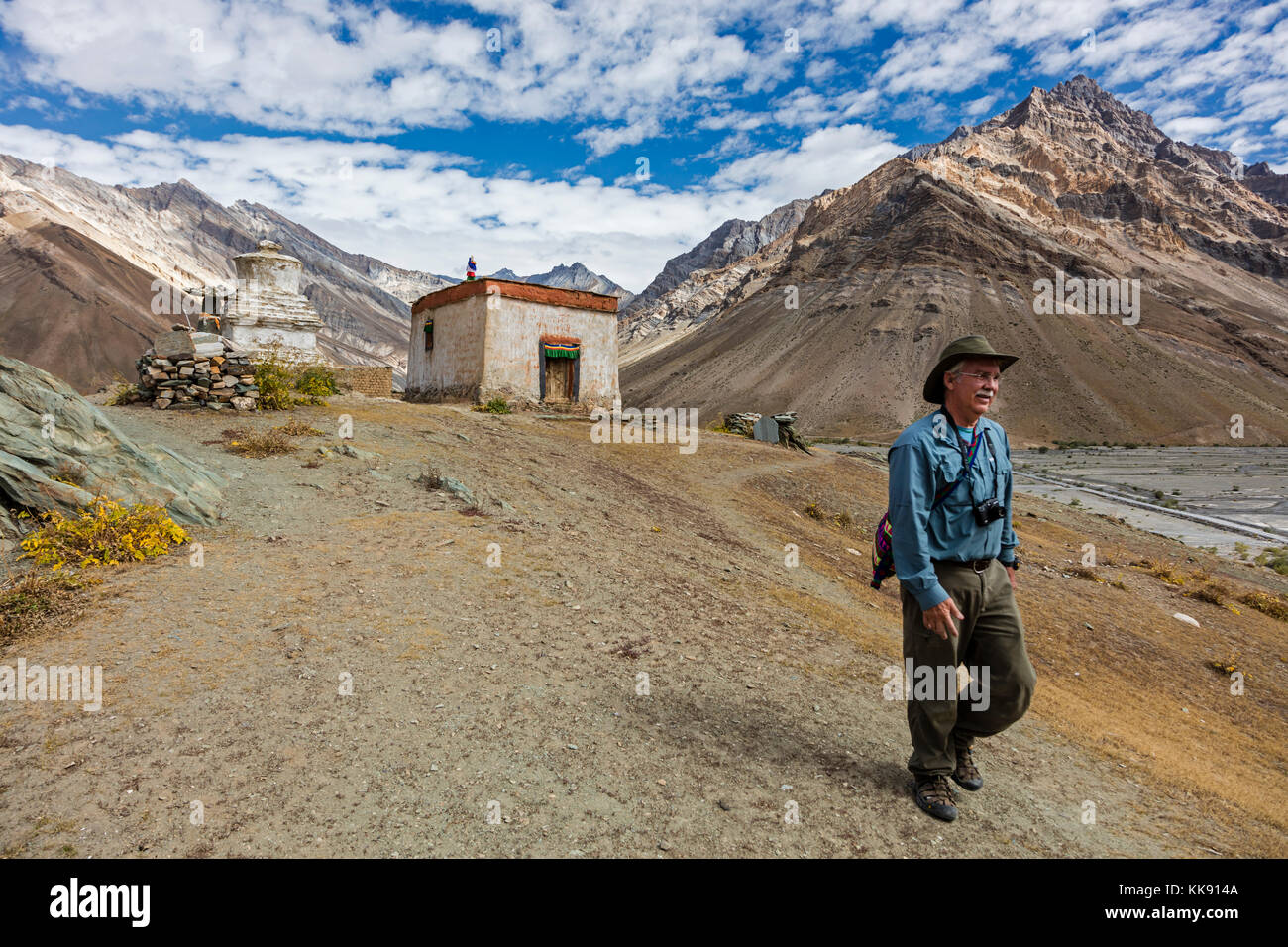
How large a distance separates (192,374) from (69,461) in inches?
256

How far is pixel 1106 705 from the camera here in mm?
6223

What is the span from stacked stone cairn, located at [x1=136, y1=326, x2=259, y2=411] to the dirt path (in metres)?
4.06

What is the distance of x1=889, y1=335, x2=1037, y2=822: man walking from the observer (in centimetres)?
324

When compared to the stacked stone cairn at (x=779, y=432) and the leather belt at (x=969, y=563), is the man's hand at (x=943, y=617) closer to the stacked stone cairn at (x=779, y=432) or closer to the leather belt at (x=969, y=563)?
→ the leather belt at (x=969, y=563)

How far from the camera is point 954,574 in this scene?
3332 mm

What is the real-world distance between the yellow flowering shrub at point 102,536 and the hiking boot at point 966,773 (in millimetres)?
6486

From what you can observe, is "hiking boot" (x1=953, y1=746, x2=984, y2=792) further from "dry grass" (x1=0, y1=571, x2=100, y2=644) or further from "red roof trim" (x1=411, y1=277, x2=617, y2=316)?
"red roof trim" (x1=411, y1=277, x2=617, y2=316)

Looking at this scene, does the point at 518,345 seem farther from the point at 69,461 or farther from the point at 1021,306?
the point at 1021,306

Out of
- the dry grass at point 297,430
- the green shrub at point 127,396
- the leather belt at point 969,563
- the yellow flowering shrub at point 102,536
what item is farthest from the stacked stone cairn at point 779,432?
the leather belt at point 969,563

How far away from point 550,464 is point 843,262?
287 feet

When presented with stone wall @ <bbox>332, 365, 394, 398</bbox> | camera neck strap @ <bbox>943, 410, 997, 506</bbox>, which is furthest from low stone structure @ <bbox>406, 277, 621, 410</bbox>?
camera neck strap @ <bbox>943, 410, 997, 506</bbox>
